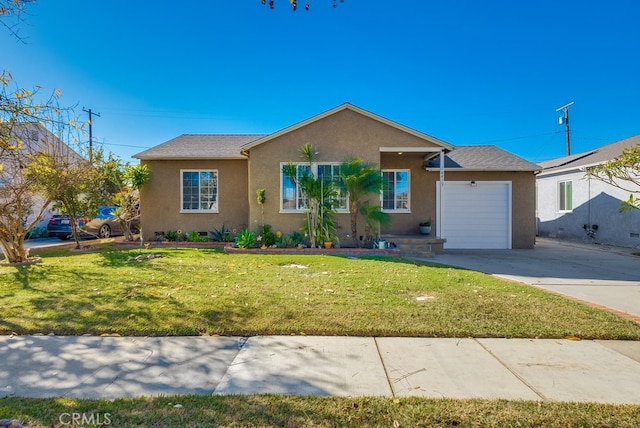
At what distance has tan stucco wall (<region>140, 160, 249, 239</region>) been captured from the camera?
1354 centimetres

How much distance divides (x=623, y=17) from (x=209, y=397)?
17417mm

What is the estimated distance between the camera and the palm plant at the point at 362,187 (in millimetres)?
11086

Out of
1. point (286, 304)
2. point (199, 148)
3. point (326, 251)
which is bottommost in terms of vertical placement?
point (286, 304)

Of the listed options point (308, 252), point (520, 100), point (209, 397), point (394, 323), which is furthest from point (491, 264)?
point (520, 100)

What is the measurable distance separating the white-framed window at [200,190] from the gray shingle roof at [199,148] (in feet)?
2.46

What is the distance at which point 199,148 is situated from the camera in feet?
46.9

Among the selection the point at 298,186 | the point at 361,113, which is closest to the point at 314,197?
the point at 298,186

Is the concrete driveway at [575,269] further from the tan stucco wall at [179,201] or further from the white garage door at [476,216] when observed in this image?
the tan stucco wall at [179,201]

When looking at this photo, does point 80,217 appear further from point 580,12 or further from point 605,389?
point 580,12

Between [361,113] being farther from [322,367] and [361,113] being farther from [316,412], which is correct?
[316,412]

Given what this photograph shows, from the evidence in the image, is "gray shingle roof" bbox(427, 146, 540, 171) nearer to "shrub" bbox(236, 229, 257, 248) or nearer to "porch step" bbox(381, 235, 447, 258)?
"porch step" bbox(381, 235, 447, 258)

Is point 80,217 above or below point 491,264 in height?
above

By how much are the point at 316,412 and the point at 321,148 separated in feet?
33.5

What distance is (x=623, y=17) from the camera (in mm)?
11875
